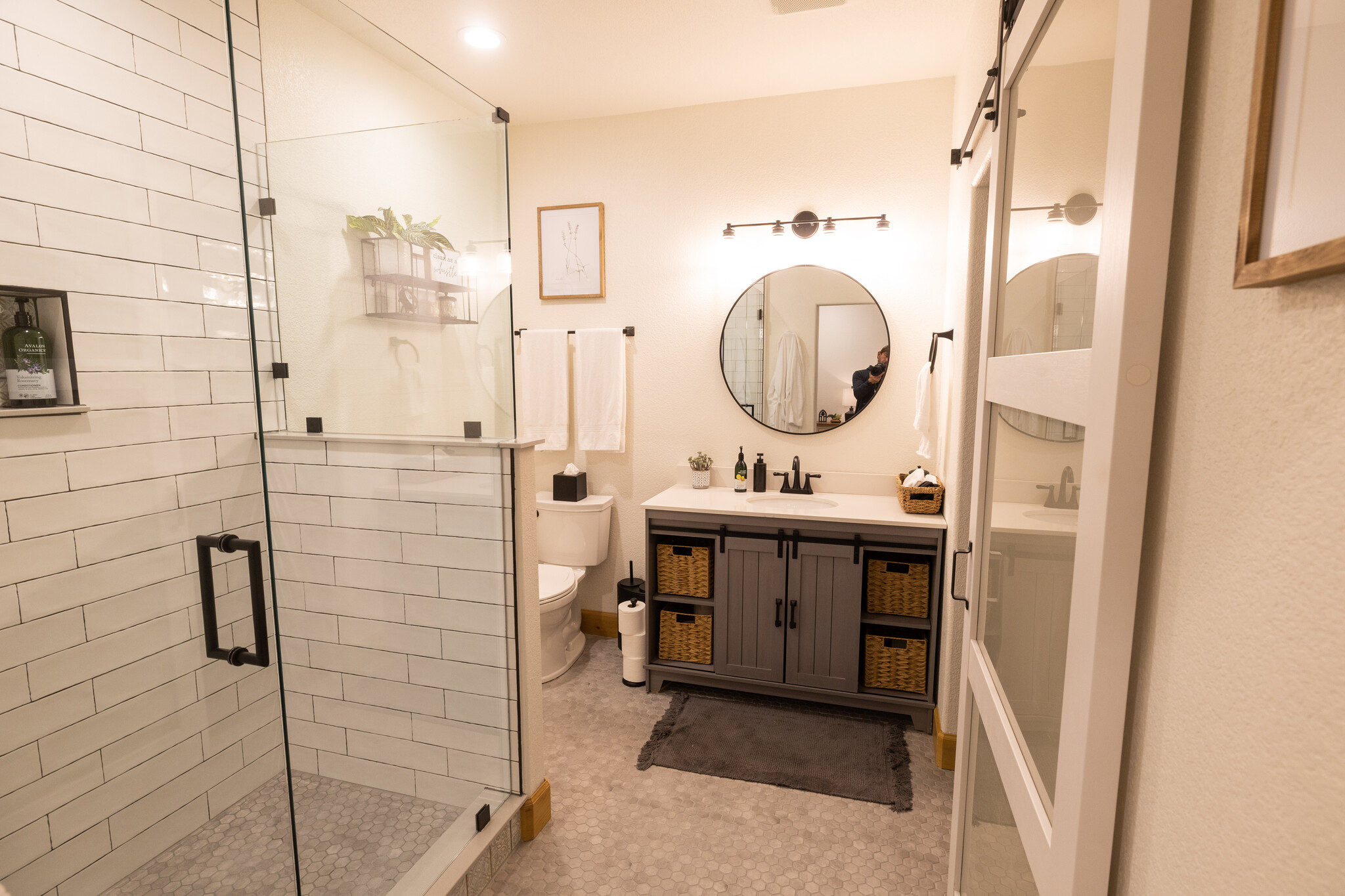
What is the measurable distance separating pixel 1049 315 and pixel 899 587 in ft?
6.21

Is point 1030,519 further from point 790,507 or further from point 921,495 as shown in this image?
point 790,507

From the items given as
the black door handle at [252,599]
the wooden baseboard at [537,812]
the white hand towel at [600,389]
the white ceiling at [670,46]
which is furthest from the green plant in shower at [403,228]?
the wooden baseboard at [537,812]

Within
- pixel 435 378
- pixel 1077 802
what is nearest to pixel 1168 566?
pixel 1077 802

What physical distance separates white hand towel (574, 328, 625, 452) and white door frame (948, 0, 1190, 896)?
2.58 meters

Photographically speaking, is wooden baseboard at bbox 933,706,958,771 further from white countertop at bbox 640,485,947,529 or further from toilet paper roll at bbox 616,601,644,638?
toilet paper roll at bbox 616,601,644,638

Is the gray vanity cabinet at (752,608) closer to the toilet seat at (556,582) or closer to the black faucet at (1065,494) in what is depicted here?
the toilet seat at (556,582)

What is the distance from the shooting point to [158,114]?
1.64 meters

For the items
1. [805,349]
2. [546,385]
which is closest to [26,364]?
[546,385]

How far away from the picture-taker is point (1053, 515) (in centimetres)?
84

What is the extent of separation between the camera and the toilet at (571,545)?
120 inches

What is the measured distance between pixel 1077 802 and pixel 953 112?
2875 mm

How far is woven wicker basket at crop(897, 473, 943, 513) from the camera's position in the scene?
101 inches

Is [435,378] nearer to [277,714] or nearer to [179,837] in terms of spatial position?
[277,714]

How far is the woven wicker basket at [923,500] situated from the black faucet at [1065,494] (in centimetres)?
177
